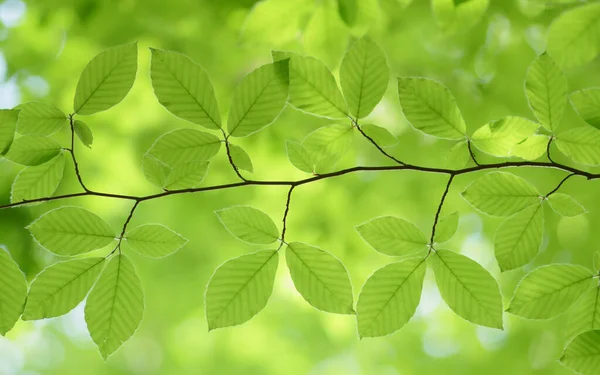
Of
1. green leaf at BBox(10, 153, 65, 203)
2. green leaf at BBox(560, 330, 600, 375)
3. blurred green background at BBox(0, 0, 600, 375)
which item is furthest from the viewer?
blurred green background at BBox(0, 0, 600, 375)

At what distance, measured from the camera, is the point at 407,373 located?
9.29 ft

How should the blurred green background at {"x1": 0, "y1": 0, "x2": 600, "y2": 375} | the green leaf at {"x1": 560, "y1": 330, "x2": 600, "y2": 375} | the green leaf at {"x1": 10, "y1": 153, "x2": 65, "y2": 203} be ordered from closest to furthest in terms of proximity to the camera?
the green leaf at {"x1": 560, "y1": 330, "x2": 600, "y2": 375} → the green leaf at {"x1": 10, "y1": 153, "x2": 65, "y2": 203} → the blurred green background at {"x1": 0, "y1": 0, "x2": 600, "y2": 375}

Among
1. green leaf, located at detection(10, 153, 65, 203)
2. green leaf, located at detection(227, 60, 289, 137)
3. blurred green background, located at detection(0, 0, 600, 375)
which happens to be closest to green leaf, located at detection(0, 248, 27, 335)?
green leaf, located at detection(10, 153, 65, 203)

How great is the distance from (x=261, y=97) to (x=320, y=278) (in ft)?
0.87

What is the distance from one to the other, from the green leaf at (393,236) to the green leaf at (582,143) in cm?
25

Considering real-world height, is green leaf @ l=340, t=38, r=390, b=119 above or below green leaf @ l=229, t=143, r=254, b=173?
above

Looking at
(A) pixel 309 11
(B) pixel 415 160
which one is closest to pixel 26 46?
(A) pixel 309 11

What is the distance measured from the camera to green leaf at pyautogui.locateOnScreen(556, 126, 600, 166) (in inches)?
29.5

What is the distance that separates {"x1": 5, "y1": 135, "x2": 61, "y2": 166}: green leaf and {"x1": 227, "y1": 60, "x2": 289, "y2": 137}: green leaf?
0.30 m

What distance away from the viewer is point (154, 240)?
759 millimetres

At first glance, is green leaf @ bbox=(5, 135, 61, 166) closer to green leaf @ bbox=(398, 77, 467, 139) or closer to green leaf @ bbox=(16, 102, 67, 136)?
green leaf @ bbox=(16, 102, 67, 136)

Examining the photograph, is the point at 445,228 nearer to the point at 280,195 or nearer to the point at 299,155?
the point at 299,155

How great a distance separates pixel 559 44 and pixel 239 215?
59cm

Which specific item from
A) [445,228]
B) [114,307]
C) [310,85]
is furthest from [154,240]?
[445,228]
